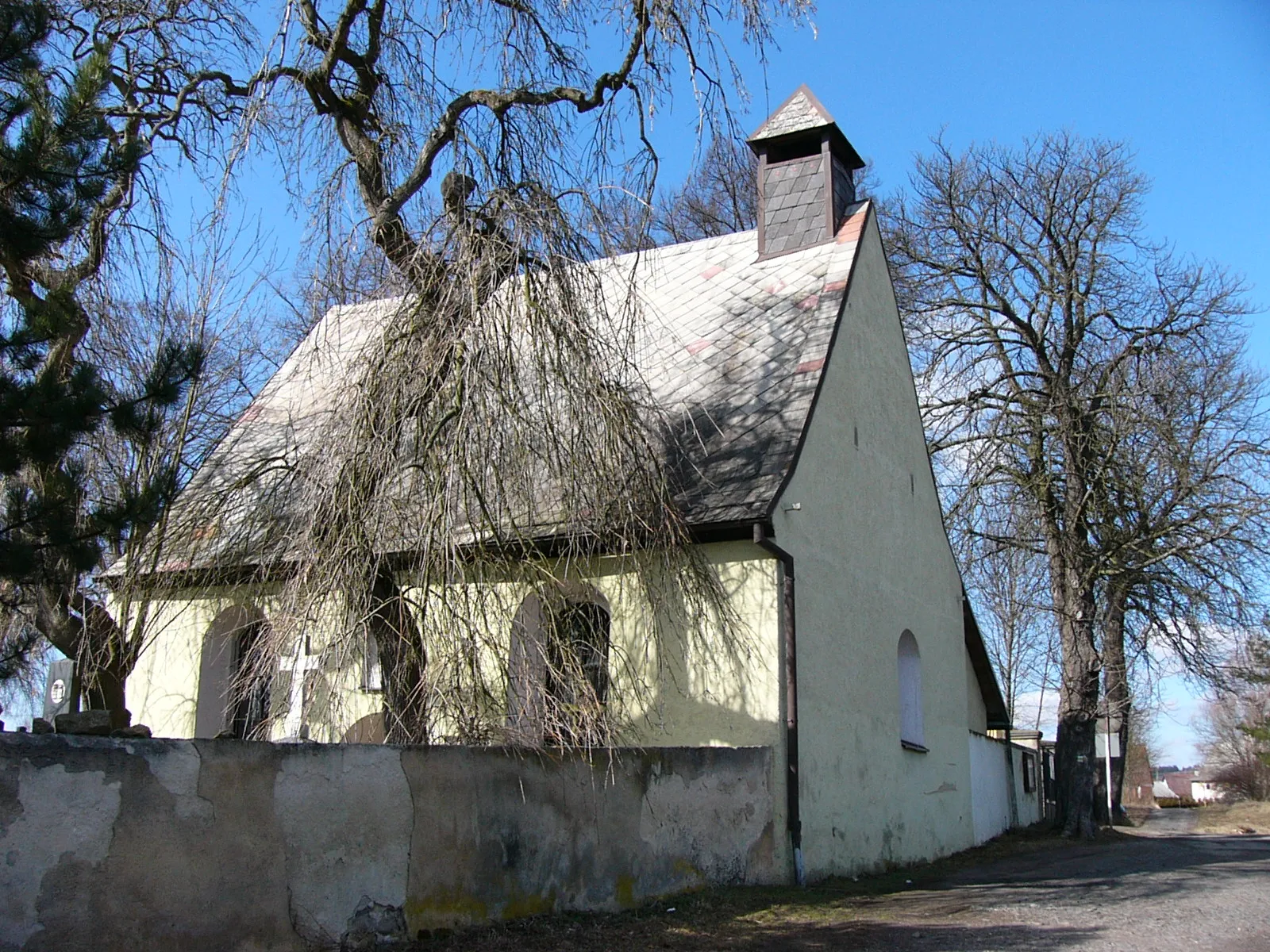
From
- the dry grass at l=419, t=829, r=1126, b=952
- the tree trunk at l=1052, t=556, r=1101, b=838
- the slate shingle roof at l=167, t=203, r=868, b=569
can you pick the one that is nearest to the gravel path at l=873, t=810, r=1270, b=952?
the dry grass at l=419, t=829, r=1126, b=952

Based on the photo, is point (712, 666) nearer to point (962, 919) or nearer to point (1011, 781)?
point (962, 919)

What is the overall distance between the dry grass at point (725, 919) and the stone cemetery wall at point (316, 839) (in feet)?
0.53

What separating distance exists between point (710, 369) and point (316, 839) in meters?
8.07

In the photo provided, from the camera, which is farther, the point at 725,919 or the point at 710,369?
the point at 710,369

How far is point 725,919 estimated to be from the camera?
8617 millimetres

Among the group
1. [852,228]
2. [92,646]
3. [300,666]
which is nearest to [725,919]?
[300,666]

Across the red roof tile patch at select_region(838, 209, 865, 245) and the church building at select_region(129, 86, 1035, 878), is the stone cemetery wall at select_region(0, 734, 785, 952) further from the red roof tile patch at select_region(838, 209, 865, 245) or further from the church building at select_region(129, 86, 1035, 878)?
the red roof tile patch at select_region(838, 209, 865, 245)

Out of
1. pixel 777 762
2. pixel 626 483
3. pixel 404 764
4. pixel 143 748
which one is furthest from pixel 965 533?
pixel 143 748

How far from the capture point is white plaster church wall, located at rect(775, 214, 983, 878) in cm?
1176

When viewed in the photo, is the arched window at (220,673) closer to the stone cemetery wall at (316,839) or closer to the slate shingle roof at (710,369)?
the slate shingle roof at (710,369)

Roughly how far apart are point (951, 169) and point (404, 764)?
19.7 metres

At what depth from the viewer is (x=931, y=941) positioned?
7.76m

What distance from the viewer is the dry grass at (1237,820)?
28.2 m

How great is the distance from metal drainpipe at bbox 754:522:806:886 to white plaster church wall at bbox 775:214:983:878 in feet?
0.75
